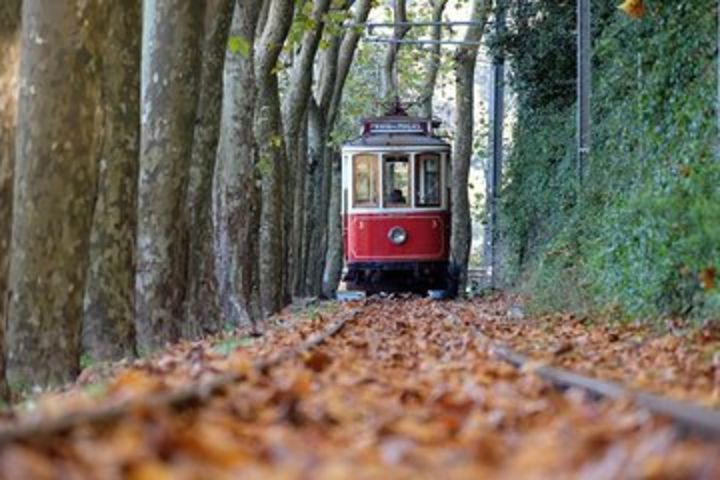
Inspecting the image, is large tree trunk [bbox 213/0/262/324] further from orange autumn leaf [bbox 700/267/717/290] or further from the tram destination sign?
the tram destination sign

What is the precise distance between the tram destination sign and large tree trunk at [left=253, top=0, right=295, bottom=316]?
586 cm

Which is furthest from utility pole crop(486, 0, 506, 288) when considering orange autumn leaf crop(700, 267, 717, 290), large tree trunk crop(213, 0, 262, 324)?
orange autumn leaf crop(700, 267, 717, 290)

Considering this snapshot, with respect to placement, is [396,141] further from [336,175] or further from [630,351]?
[630,351]

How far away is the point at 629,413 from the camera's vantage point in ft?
19.5

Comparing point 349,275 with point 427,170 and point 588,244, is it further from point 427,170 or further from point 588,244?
point 588,244

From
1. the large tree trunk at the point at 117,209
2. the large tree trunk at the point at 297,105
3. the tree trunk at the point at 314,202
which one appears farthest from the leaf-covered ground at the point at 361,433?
the tree trunk at the point at 314,202

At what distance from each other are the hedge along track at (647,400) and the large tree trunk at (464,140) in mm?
30094

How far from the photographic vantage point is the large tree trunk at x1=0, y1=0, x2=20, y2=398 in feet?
32.1

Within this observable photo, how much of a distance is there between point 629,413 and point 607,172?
60.9 feet

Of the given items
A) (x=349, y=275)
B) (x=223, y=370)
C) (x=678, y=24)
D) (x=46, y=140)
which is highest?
(x=678, y=24)

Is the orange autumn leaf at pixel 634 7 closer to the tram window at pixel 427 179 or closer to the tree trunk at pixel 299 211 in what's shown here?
the tram window at pixel 427 179

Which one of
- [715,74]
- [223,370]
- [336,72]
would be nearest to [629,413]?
[223,370]

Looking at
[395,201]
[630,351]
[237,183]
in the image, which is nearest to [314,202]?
[395,201]

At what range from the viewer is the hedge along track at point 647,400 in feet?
16.7
